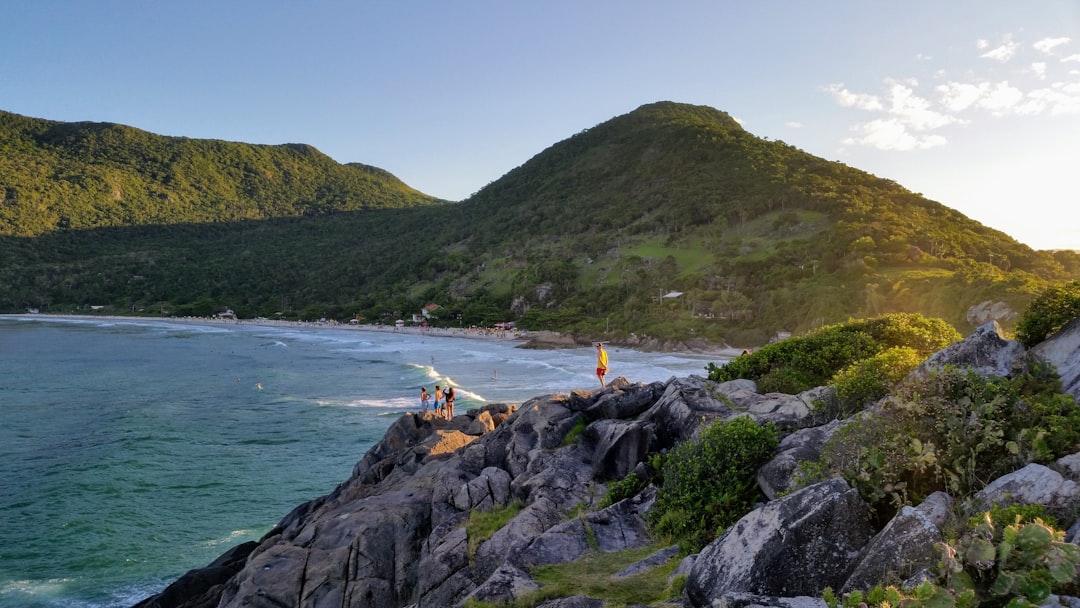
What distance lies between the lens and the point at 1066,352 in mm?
9305

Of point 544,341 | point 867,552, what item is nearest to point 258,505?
point 867,552

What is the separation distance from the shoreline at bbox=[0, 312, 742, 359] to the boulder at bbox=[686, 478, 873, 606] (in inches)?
2444

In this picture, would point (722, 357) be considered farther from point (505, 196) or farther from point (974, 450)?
point (505, 196)

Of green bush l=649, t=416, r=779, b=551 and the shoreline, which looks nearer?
green bush l=649, t=416, r=779, b=551

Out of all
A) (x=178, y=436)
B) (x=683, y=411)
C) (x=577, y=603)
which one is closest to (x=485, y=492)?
(x=683, y=411)

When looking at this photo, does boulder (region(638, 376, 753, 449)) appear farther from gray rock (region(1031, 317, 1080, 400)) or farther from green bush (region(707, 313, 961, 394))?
gray rock (region(1031, 317, 1080, 400))

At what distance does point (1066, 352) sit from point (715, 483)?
5.77 metres

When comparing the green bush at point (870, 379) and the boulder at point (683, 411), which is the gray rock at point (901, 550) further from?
the boulder at point (683, 411)

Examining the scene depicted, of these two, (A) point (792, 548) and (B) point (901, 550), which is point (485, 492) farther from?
(B) point (901, 550)

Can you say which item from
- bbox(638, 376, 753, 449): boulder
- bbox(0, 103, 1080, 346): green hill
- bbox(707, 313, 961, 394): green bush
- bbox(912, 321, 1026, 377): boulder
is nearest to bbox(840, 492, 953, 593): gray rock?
bbox(912, 321, 1026, 377): boulder

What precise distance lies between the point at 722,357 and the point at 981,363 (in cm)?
6094

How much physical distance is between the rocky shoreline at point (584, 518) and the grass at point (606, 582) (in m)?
0.21

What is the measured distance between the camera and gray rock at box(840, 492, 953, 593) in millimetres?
5875

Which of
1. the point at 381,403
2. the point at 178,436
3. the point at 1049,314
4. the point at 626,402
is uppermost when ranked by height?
the point at 1049,314
